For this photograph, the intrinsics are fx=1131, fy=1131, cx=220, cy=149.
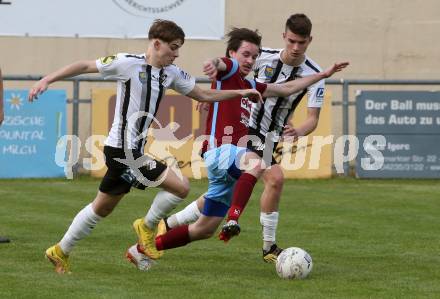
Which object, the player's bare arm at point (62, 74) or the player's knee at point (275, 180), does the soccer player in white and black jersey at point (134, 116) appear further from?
the player's knee at point (275, 180)

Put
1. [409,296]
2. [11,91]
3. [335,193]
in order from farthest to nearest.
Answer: [11,91] < [335,193] < [409,296]

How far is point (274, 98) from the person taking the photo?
991cm

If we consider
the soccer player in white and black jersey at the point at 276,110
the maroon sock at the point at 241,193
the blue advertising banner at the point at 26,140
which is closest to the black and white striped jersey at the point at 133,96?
the maroon sock at the point at 241,193

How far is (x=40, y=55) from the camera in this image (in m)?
22.4

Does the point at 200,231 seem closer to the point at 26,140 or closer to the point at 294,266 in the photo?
the point at 294,266

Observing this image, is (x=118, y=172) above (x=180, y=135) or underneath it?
above

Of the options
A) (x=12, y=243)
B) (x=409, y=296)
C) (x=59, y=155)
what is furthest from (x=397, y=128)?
(x=409, y=296)

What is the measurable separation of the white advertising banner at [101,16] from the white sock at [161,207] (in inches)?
509

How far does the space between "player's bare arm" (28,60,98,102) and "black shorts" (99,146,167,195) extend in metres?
0.67

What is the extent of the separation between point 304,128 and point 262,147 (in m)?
0.44

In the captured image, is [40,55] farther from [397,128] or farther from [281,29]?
[397,128]

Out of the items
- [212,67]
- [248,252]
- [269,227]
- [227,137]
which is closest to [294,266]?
[269,227]

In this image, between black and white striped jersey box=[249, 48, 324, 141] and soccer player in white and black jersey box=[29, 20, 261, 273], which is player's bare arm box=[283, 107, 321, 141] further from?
soccer player in white and black jersey box=[29, 20, 261, 273]

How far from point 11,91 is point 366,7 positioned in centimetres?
799
